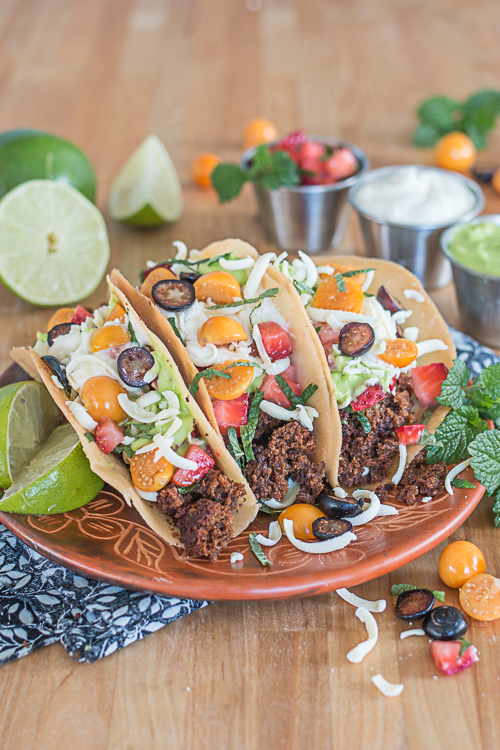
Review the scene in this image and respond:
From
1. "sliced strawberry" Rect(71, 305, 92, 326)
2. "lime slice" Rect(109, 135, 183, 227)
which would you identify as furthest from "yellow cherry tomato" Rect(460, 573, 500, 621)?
"lime slice" Rect(109, 135, 183, 227)

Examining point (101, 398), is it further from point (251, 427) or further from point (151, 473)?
point (251, 427)

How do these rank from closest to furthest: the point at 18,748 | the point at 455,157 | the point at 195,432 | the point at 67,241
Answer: the point at 18,748, the point at 195,432, the point at 67,241, the point at 455,157

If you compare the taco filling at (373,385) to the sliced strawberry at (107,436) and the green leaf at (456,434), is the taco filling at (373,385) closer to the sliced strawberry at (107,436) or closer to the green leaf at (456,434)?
the green leaf at (456,434)

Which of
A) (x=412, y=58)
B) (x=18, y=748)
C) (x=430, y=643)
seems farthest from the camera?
(x=412, y=58)

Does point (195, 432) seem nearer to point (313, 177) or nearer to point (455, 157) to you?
point (313, 177)

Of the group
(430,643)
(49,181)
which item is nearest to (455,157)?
(49,181)

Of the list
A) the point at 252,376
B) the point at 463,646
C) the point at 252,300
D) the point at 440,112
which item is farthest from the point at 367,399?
the point at 440,112
